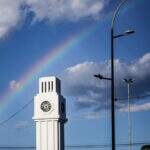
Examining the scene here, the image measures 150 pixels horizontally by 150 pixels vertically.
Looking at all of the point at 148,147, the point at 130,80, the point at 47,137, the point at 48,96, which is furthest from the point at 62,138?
the point at 148,147

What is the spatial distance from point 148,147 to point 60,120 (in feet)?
177

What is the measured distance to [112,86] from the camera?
31.2 meters

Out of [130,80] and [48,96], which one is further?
[48,96]

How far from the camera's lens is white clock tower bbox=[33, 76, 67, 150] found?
89.3 m

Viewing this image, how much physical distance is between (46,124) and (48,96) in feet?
18.5

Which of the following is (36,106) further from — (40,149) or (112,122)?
(112,122)

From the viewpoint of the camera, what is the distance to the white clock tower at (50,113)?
8931 cm

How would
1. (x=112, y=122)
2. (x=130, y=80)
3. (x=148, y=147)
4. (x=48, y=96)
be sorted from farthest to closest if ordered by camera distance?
(x=48, y=96), (x=130, y=80), (x=148, y=147), (x=112, y=122)

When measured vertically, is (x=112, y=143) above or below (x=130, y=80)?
below

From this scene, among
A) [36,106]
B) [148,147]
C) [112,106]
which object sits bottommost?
[148,147]

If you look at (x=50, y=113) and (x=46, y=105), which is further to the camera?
(x=50, y=113)

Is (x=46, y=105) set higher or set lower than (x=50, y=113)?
higher

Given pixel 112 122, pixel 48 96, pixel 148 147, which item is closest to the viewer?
pixel 112 122

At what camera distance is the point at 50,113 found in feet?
297
